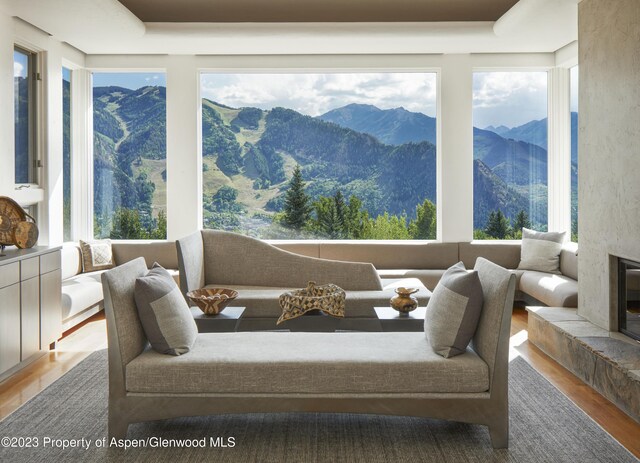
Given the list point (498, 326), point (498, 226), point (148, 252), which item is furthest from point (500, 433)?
point (148, 252)

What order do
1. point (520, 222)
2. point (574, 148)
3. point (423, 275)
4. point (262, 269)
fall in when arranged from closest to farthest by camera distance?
point (262, 269), point (423, 275), point (574, 148), point (520, 222)

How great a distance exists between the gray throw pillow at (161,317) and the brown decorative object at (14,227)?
1.91 m

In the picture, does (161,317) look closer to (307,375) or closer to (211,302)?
(307,375)

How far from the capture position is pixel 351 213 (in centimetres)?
707

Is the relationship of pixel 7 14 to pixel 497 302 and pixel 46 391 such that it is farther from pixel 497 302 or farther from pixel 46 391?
pixel 497 302

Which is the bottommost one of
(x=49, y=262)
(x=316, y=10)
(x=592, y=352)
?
(x=592, y=352)

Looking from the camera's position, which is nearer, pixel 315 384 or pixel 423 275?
pixel 315 384

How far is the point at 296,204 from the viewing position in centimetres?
709

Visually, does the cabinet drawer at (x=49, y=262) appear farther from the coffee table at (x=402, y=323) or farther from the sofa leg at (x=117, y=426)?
the coffee table at (x=402, y=323)

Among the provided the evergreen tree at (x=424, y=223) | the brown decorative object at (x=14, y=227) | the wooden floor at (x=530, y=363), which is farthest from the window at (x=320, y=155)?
the brown decorative object at (x=14, y=227)

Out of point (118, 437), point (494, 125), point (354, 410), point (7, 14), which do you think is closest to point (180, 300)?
point (118, 437)

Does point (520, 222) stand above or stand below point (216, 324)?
above

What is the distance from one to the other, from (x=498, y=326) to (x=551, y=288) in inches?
112

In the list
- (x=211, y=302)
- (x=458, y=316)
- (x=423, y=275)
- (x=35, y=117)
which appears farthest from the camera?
(x=423, y=275)
